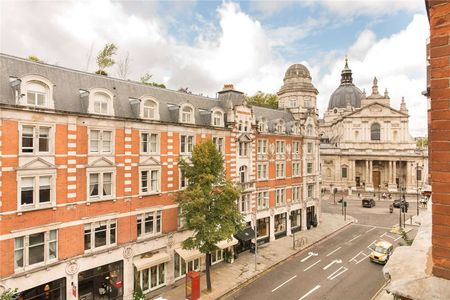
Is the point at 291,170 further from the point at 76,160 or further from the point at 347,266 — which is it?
the point at 76,160

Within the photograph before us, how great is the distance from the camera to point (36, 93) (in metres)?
19.4

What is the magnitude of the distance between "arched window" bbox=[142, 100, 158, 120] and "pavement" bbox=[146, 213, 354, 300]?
14613mm

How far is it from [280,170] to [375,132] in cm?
5062

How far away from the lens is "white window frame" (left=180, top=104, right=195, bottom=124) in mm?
→ 28116

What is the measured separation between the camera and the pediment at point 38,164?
18.7 metres

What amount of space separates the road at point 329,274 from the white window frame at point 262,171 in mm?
10063

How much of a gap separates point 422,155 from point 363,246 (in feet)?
163

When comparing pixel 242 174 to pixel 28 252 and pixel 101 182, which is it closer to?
pixel 101 182

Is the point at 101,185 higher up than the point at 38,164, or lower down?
lower down

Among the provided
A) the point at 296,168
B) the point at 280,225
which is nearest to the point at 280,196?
the point at 280,225

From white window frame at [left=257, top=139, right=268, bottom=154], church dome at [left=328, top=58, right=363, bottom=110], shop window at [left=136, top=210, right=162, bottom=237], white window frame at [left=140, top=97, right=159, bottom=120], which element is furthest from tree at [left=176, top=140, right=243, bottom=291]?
church dome at [left=328, top=58, right=363, bottom=110]

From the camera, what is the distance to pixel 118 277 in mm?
23094

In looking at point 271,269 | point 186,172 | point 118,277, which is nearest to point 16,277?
point 118,277

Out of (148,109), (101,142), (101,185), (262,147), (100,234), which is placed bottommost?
(100,234)
